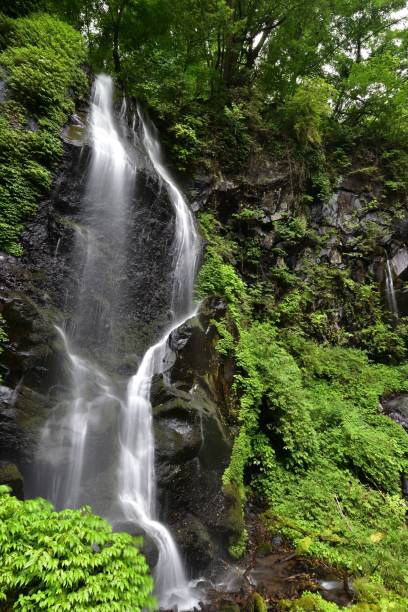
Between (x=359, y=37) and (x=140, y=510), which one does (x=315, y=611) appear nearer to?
(x=140, y=510)

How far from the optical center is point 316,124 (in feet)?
40.8

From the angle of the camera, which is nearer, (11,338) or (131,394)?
(11,338)

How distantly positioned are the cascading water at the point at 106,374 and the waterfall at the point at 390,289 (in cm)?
793

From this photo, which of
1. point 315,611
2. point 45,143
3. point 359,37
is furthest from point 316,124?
point 315,611

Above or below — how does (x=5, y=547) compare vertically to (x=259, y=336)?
below

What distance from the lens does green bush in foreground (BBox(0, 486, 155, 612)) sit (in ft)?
7.95

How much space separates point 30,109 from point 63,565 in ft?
26.6

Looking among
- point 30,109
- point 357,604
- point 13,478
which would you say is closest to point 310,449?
Answer: point 357,604

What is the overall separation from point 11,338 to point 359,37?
17.8 m

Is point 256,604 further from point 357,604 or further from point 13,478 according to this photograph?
point 13,478

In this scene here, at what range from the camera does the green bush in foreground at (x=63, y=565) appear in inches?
95.3

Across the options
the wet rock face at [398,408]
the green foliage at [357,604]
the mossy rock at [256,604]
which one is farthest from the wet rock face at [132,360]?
the wet rock face at [398,408]

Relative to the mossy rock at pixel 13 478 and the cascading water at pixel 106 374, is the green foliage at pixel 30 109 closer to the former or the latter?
the cascading water at pixel 106 374

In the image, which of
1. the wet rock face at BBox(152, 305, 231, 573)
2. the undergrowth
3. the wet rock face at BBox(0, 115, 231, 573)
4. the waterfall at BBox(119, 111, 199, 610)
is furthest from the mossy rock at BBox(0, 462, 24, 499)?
the undergrowth
